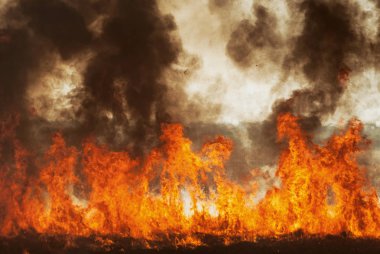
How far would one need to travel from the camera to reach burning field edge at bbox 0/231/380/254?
23328 millimetres

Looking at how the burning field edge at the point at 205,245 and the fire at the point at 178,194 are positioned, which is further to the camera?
the fire at the point at 178,194

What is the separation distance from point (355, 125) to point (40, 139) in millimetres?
19617

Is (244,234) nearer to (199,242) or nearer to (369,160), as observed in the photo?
(199,242)

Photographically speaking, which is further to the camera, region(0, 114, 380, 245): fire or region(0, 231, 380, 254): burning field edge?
region(0, 114, 380, 245): fire

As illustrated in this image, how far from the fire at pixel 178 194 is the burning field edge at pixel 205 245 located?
0.82 metres

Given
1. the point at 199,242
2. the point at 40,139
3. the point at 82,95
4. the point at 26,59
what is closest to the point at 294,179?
the point at 199,242

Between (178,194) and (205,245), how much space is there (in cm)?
592

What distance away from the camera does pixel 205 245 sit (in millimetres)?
24047

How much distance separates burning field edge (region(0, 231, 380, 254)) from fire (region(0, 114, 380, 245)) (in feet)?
2.70

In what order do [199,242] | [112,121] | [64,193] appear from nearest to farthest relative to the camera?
[199,242] < [64,193] < [112,121]

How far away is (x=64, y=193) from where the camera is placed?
29812 millimetres

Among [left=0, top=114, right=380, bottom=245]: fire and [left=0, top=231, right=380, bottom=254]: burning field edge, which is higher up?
[left=0, top=114, right=380, bottom=245]: fire

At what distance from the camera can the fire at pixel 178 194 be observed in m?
26.9

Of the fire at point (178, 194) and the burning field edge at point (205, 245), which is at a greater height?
the fire at point (178, 194)
